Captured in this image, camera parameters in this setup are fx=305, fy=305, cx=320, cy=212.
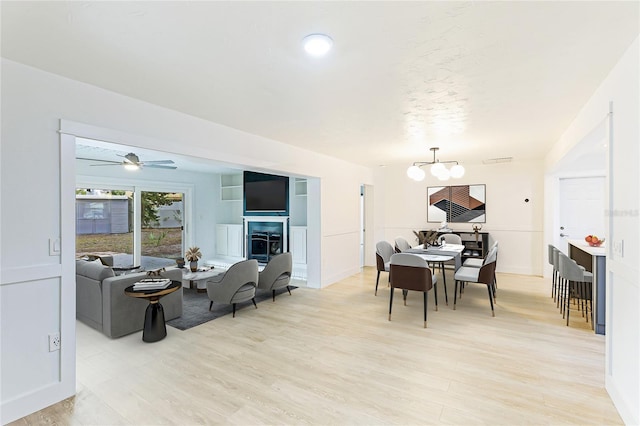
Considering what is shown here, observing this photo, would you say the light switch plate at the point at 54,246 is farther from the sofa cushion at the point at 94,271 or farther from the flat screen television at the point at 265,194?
the flat screen television at the point at 265,194

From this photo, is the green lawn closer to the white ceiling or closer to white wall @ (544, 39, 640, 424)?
the white ceiling

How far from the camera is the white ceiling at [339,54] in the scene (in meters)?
1.57

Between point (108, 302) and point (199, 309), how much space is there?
1.23 metres

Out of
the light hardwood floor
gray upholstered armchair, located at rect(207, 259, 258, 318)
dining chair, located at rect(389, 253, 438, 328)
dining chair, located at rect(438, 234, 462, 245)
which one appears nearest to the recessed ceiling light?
the light hardwood floor

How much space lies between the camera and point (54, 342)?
2.32 metres

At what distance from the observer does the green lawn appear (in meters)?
6.09

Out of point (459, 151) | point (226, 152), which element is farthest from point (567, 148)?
point (226, 152)

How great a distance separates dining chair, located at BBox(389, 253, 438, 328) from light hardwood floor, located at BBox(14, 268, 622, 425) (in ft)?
1.51

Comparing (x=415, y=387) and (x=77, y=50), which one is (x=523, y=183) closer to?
(x=415, y=387)

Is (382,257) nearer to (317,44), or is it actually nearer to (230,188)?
(317,44)

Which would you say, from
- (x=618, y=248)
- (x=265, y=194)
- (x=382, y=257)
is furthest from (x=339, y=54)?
(x=265, y=194)

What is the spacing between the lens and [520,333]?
11.6 ft

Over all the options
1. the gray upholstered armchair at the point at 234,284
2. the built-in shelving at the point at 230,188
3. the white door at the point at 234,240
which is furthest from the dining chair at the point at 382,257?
the built-in shelving at the point at 230,188

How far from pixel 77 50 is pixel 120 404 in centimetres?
250
